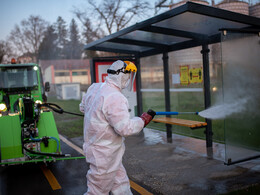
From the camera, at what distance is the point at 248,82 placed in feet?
16.7

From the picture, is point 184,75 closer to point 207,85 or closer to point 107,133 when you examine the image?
point 207,85

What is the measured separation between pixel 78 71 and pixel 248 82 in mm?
47415

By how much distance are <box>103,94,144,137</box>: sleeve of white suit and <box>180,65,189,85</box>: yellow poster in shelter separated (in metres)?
4.24

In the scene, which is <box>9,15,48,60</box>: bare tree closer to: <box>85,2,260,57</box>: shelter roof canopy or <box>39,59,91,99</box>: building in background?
<box>39,59,91,99</box>: building in background

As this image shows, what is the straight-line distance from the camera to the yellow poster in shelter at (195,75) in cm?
648

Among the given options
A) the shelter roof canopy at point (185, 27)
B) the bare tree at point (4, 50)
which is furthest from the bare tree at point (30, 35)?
the shelter roof canopy at point (185, 27)

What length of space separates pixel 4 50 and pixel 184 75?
30.6 metres

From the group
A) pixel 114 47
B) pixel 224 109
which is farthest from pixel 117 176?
pixel 114 47

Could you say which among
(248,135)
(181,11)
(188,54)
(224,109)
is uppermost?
(181,11)

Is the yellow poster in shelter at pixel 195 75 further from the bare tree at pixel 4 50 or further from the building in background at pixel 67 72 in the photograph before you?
the building in background at pixel 67 72

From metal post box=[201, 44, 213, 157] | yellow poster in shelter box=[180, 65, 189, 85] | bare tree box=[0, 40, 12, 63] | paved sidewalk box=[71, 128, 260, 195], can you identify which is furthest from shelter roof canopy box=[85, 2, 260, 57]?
bare tree box=[0, 40, 12, 63]

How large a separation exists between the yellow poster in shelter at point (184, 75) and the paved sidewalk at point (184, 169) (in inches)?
64.0

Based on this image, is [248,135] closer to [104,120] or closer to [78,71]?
[104,120]

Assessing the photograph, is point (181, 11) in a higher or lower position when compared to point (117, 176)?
higher
